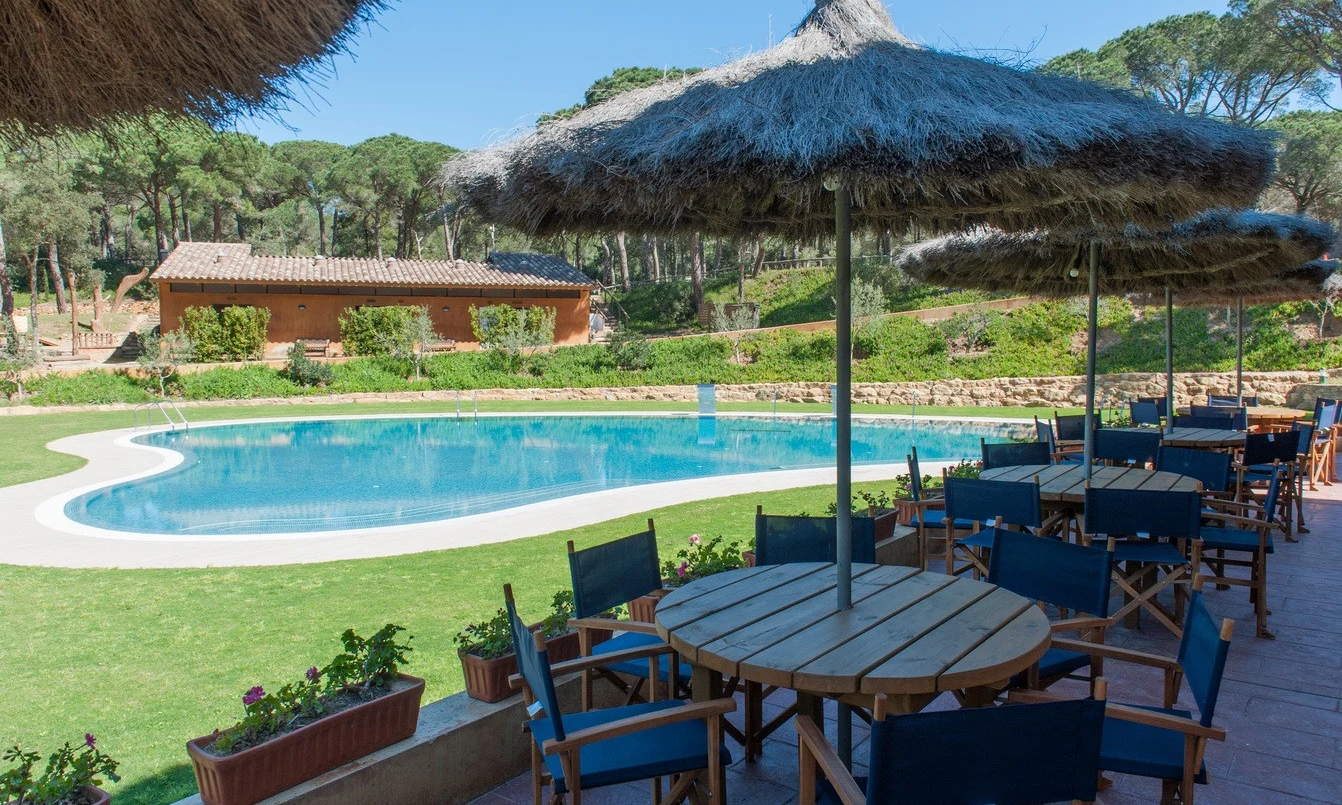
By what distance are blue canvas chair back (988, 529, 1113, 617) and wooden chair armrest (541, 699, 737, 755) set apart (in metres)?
1.39

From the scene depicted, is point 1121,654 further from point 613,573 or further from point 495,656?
point 495,656

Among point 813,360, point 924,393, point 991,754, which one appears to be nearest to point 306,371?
point 813,360

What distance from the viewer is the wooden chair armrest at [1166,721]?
1961mm

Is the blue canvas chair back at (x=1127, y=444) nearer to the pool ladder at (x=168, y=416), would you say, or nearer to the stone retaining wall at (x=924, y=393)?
the stone retaining wall at (x=924, y=393)

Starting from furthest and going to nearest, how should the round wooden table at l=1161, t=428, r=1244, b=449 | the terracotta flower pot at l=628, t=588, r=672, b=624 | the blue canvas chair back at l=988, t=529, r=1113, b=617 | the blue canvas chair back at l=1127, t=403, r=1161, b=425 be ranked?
the blue canvas chair back at l=1127, t=403, r=1161, b=425
the round wooden table at l=1161, t=428, r=1244, b=449
the terracotta flower pot at l=628, t=588, r=672, b=624
the blue canvas chair back at l=988, t=529, r=1113, b=617

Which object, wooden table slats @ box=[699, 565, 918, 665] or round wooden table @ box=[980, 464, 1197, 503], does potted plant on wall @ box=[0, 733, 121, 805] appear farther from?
round wooden table @ box=[980, 464, 1197, 503]

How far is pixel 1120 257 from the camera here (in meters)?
5.80

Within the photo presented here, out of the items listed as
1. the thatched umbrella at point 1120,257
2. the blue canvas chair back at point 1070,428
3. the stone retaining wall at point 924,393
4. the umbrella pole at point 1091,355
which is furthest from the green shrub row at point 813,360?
the umbrella pole at point 1091,355

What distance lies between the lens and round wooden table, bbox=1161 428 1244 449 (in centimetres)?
682

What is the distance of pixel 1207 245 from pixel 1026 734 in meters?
4.74

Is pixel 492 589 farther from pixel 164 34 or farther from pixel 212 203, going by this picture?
pixel 212 203

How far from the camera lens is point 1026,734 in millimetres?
1618

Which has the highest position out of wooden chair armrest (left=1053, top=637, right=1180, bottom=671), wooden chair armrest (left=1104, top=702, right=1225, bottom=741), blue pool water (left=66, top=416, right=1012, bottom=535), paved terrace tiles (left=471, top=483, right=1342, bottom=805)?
wooden chair armrest (left=1053, top=637, right=1180, bottom=671)

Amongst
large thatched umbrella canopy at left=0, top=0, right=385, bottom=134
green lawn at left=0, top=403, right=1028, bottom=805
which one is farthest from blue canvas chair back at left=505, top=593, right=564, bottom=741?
green lawn at left=0, top=403, right=1028, bottom=805
